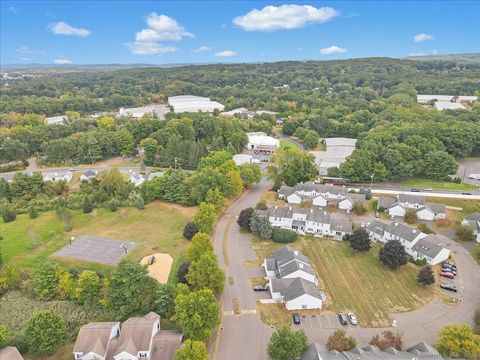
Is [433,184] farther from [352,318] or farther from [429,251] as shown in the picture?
[352,318]

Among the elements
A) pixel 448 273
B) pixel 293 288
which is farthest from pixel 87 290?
pixel 448 273

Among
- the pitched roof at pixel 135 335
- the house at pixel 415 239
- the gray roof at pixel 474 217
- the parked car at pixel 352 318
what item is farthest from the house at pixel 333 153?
the pitched roof at pixel 135 335

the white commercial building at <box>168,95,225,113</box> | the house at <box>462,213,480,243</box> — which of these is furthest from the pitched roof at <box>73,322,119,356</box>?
the white commercial building at <box>168,95,225,113</box>

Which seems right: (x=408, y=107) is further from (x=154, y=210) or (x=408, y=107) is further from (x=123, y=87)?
(x=123, y=87)

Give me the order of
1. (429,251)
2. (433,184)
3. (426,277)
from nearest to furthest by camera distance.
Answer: (426,277), (429,251), (433,184)

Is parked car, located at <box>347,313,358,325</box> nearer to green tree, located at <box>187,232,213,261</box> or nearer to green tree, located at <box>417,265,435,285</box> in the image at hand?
green tree, located at <box>417,265,435,285</box>

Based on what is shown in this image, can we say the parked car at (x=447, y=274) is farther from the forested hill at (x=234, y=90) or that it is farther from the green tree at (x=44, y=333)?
the forested hill at (x=234, y=90)

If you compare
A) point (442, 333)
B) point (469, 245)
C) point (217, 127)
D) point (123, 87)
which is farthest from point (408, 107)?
point (123, 87)
